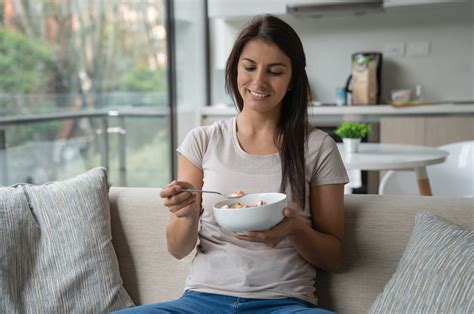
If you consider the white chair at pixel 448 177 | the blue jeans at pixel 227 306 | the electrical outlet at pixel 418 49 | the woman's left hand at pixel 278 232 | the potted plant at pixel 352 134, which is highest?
the electrical outlet at pixel 418 49

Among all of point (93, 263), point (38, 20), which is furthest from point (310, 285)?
point (38, 20)

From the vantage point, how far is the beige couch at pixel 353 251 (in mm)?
1519

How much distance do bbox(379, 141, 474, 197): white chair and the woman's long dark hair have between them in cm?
127

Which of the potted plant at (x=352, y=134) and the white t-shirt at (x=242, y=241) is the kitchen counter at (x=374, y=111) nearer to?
the potted plant at (x=352, y=134)

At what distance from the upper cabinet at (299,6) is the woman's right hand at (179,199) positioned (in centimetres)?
324

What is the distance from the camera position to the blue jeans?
1.35 m

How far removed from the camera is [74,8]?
12.1ft

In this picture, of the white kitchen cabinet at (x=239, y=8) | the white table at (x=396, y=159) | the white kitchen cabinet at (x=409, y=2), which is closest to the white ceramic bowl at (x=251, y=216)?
the white table at (x=396, y=159)

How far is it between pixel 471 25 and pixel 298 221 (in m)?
3.62

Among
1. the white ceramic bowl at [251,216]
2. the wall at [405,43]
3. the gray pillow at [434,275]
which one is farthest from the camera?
the wall at [405,43]

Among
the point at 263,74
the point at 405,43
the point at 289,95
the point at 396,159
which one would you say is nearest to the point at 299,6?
the point at 405,43

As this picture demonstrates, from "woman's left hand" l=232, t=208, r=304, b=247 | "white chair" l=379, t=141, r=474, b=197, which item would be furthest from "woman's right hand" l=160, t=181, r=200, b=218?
"white chair" l=379, t=141, r=474, b=197

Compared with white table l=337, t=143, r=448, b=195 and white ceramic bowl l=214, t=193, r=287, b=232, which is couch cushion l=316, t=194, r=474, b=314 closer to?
white ceramic bowl l=214, t=193, r=287, b=232

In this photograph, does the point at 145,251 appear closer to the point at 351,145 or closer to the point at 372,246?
the point at 372,246
